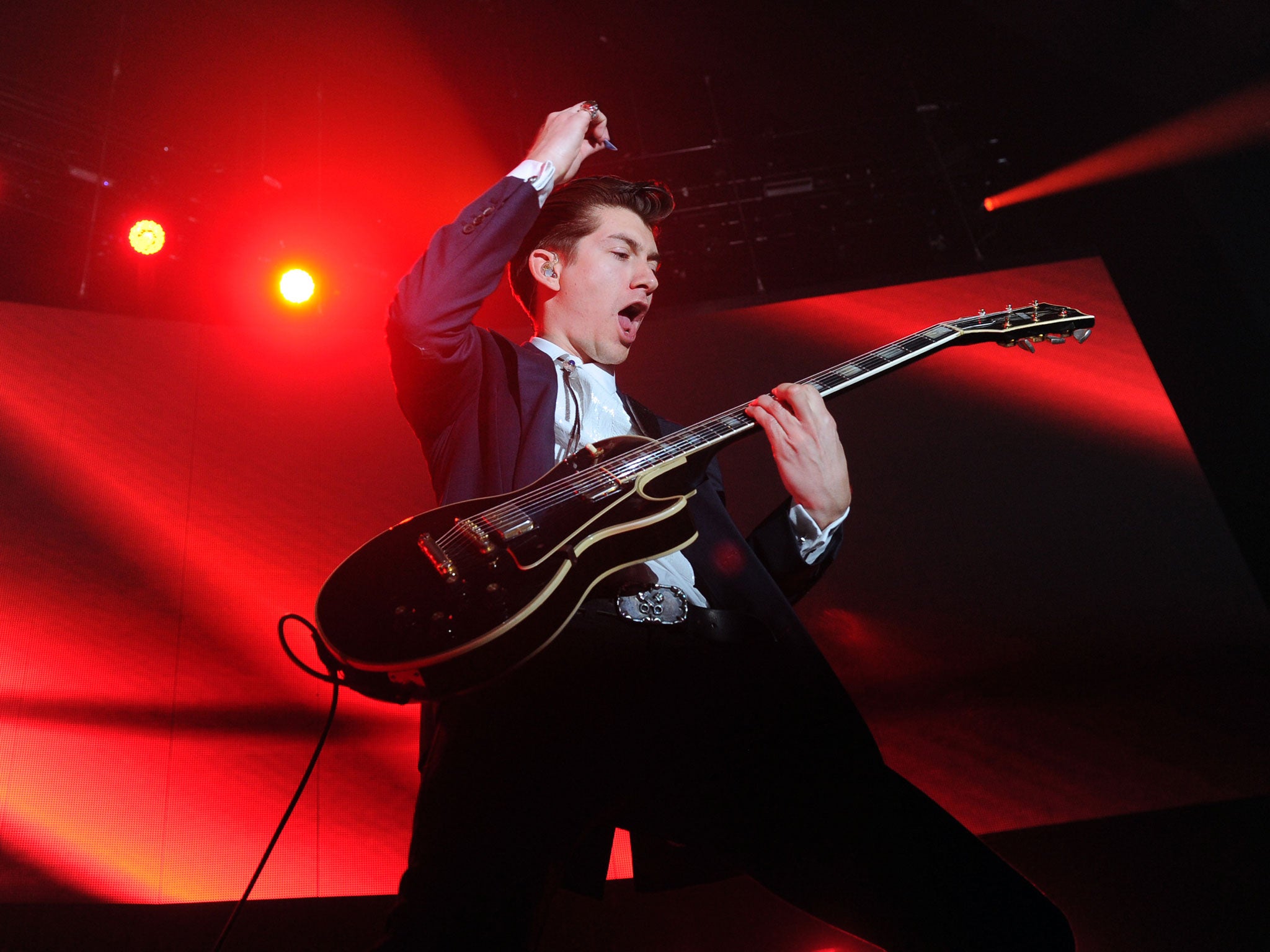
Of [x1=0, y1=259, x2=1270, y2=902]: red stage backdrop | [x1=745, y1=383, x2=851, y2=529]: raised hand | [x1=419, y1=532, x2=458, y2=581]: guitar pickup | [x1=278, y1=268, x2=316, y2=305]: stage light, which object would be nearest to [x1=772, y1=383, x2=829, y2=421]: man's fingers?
[x1=745, y1=383, x2=851, y2=529]: raised hand

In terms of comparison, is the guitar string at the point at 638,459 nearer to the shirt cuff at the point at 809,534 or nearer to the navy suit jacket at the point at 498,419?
the navy suit jacket at the point at 498,419

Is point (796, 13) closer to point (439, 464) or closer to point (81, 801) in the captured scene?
point (439, 464)

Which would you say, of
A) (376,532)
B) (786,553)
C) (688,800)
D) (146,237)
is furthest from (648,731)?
(146,237)

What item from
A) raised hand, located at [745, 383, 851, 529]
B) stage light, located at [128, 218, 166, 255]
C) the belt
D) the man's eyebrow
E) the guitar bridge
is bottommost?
the belt

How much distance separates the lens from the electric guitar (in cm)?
110

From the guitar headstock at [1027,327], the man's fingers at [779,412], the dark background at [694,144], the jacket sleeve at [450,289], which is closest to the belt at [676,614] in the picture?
the man's fingers at [779,412]

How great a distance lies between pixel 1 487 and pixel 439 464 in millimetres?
2681

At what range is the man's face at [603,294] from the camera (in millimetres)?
1892

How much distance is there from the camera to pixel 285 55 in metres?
4.28

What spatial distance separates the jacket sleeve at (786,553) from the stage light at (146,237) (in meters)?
3.56

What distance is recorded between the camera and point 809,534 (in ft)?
5.56

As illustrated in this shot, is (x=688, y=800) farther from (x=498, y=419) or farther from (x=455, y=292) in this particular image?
(x=455, y=292)

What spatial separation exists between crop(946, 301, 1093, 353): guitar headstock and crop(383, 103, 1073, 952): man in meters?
0.72

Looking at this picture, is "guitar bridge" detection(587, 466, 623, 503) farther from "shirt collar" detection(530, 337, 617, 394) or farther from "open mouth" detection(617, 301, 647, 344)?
"open mouth" detection(617, 301, 647, 344)
